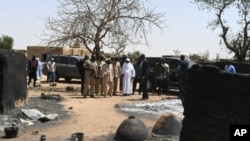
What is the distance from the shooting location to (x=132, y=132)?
31.7 feet

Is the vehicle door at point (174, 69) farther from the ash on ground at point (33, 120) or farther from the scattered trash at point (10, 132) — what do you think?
the scattered trash at point (10, 132)

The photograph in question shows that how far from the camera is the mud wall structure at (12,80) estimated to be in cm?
1291

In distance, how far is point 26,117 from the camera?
1265 centimetres

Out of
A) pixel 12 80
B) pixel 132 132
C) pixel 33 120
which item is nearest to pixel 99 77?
pixel 12 80

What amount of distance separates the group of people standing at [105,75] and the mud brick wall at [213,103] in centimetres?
1021

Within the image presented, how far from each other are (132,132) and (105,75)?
950 cm

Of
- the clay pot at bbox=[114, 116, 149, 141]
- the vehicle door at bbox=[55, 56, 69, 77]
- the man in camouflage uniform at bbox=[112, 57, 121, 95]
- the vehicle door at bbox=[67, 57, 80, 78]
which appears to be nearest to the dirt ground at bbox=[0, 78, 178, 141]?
the clay pot at bbox=[114, 116, 149, 141]

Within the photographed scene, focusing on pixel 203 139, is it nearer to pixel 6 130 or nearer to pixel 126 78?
pixel 6 130

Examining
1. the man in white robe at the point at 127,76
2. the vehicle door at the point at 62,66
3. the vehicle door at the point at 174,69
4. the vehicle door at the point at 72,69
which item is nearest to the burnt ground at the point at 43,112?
the man in white robe at the point at 127,76

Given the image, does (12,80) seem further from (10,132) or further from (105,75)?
(105,75)

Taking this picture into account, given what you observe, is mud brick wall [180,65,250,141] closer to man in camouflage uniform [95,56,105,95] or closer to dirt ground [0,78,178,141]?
dirt ground [0,78,178,141]

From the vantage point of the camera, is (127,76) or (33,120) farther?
(127,76)

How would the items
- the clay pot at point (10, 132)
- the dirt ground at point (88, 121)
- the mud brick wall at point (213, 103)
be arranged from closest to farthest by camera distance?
the mud brick wall at point (213, 103) → the clay pot at point (10, 132) → the dirt ground at point (88, 121)

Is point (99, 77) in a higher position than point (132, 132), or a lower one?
higher
